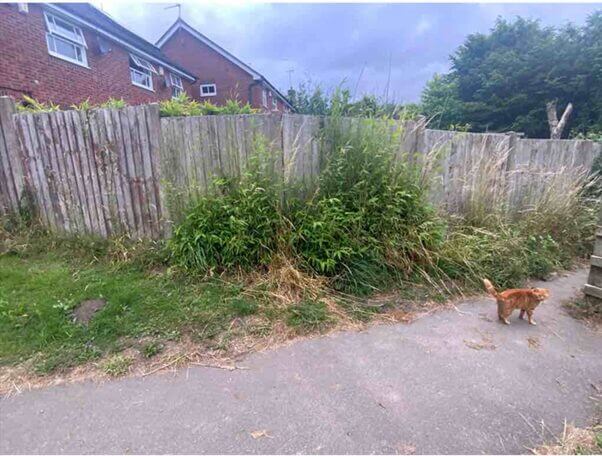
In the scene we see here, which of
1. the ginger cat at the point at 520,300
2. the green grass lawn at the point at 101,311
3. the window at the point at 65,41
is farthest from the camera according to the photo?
the window at the point at 65,41

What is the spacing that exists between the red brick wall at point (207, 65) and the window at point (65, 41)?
12.4m

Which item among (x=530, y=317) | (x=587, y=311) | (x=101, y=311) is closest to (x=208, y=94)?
(x=101, y=311)

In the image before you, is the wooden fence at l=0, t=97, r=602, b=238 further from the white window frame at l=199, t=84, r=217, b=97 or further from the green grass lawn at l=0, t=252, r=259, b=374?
the white window frame at l=199, t=84, r=217, b=97

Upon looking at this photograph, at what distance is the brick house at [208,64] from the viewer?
2184 centimetres

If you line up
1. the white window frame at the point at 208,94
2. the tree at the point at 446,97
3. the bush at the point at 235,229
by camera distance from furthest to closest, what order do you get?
the white window frame at the point at 208,94 → the tree at the point at 446,97 → the bush at the point at 235,229

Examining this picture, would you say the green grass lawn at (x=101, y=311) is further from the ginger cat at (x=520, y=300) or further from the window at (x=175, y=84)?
the window at (x=175, y=84)

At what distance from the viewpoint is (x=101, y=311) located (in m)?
2.76

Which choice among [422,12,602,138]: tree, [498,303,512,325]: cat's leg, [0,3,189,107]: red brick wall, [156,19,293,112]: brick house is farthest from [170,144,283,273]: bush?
[156,19,293,112]: brick house

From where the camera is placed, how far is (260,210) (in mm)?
3299

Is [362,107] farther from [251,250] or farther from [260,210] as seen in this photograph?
[251,250]

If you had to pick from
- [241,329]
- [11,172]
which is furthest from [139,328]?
[11,172]

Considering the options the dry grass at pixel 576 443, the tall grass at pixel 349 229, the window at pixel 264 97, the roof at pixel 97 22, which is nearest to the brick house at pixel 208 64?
the window at pixel 264 97

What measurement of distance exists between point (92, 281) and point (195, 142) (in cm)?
188

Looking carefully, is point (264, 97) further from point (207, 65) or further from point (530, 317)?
point (530, 317)
